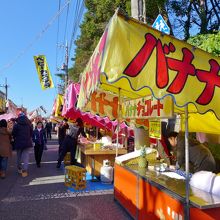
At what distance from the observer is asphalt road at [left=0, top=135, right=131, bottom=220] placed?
6.07 m

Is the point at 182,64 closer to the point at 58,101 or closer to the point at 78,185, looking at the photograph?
the point at 78,185

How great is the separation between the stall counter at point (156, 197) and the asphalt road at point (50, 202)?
44 cm

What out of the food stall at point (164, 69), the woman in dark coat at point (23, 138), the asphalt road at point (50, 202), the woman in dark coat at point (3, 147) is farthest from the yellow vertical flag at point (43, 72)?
the food stall at point (164, 69)

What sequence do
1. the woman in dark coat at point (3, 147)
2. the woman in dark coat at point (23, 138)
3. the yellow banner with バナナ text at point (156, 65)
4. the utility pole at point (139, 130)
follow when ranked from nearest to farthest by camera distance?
the yellow banner with バナナ text at point (156, 65) → the utility pole at point (139, 130) → the woman in dark coat at point (3, 147) → the woman in dark coat at point (23, 138)

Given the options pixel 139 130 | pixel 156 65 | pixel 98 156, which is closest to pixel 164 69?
pixel 156 65


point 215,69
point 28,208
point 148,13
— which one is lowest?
point 28,208

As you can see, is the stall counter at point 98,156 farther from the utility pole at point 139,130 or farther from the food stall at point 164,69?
the food stall at point 164,69

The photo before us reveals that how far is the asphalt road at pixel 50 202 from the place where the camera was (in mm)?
6074

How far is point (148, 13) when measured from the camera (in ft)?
46.8

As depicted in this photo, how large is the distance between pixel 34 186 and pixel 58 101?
21.6ft

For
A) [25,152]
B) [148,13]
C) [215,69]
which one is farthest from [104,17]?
[215,69]

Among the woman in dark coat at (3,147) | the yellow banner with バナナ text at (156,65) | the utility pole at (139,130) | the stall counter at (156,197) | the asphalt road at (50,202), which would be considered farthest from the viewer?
the woman in dark coat at (3,147)

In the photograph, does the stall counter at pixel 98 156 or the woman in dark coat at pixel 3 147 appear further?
the woman in dark coat at pixel 3 147

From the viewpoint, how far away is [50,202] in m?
6.97
